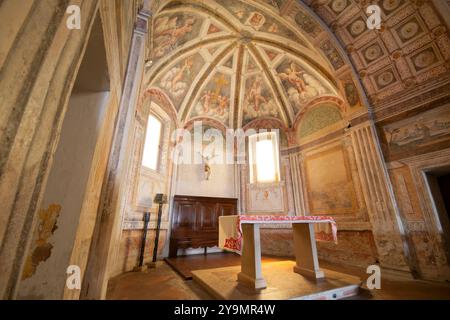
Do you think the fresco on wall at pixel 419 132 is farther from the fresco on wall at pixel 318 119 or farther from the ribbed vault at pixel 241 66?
the fresco on wall at pixel 318 119

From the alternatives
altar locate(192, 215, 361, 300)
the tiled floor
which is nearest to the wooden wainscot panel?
the tiled floor

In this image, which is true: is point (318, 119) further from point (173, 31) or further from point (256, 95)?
point (173, 31)

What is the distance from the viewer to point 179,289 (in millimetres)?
3650

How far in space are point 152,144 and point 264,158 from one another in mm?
5004

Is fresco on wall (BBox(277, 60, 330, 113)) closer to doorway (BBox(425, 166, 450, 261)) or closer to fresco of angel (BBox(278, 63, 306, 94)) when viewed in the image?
fresco of angel (BBox(278, 63, 306, 94))

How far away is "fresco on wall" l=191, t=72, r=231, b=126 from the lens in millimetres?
8781

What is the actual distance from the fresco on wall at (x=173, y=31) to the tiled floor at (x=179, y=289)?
20.4 ft

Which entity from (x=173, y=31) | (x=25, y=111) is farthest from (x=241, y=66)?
(x=25, y=111)

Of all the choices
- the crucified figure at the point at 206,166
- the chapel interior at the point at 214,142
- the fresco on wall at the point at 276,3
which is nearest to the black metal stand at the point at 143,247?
the chapel interior at the point at 214,142

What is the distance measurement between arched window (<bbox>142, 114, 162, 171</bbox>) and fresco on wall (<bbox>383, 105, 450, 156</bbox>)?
7.36 metres

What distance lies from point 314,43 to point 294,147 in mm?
3944

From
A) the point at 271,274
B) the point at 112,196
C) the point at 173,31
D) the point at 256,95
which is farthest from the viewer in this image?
the point at 256,95

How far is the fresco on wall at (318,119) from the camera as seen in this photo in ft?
23.8

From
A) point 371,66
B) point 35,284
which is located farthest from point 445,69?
point 35,284
